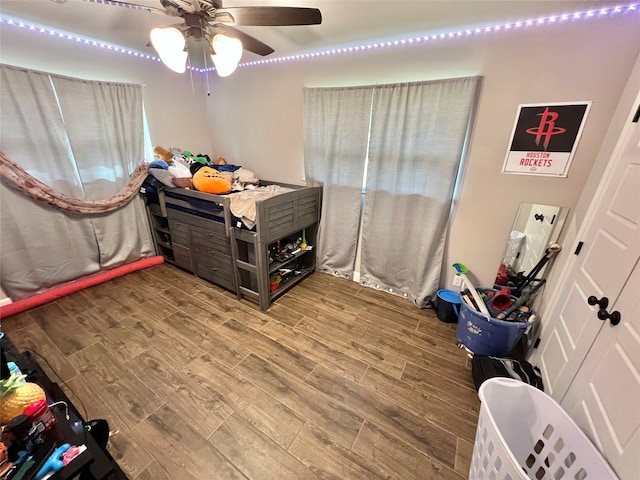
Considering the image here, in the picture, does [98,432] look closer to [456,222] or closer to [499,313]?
[499,313]

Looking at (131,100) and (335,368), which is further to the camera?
(131,100)

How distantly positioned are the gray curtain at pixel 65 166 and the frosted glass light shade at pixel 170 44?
177cm

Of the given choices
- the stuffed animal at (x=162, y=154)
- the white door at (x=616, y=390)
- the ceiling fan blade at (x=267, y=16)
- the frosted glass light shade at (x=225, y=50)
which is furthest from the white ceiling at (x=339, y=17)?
the white door at (x=616, y=390)

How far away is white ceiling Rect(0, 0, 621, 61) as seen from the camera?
1480 mm

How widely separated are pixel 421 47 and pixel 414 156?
0.80m

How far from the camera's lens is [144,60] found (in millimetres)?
2600

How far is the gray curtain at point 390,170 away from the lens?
1938 mm

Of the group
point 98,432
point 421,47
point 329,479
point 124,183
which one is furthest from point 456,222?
point 124,183

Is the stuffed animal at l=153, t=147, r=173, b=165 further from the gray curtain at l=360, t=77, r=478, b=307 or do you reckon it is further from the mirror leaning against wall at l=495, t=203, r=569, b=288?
the mirror leaning against wall at l=495, t=203, r=569, b=288

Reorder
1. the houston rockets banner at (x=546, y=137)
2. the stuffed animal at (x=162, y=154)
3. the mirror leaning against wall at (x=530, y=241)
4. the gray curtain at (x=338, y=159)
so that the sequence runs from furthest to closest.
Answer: the stuffed animal at (x=162, y=154)
the gray curtain at (x=338, y=159)
the mirror leaning against wall at (x=530, y=241)
the houston rockets banner at (x=546, y=137)

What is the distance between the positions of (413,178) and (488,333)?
1.30 m

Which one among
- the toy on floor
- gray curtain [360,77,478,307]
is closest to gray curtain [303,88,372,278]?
gray curtain [360,77,478,307]

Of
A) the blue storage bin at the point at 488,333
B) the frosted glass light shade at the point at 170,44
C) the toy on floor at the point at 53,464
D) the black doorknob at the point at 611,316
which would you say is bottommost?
the blue storage bin at the point at 488,333

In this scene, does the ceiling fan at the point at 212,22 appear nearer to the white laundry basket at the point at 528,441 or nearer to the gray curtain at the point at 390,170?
the gray curtain at the point at 390,170
